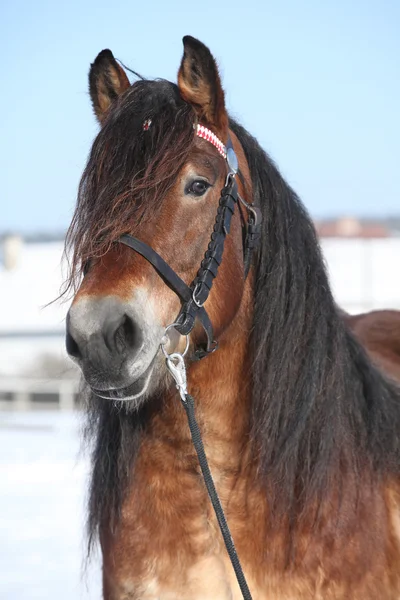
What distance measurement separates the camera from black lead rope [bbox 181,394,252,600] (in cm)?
243

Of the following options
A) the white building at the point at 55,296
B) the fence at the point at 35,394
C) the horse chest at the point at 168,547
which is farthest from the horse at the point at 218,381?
the white building at the point at 55,296

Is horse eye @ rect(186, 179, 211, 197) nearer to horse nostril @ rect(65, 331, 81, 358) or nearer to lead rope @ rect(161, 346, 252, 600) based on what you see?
lead rope @ rect(161, 346, 252, 600)

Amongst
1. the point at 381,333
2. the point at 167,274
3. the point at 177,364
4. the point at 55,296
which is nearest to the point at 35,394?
the point at 55,296

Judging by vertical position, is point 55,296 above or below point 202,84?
below

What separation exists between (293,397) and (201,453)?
0.40m

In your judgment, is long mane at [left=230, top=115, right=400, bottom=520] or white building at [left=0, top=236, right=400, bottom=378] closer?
long mane at [left=230, top=115, right=400, bottom=520]

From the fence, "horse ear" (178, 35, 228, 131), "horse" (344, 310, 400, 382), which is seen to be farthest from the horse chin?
the fence

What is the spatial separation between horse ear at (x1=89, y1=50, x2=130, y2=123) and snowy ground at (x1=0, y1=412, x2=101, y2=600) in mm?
1462

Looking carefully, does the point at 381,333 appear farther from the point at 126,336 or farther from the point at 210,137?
the point at 126,336

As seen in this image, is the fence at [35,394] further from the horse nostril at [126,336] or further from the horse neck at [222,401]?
the horse nostril at [126,336]

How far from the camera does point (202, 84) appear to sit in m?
2.56

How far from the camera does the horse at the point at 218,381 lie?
2391mm

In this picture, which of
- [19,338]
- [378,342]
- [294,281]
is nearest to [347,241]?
[19,338]

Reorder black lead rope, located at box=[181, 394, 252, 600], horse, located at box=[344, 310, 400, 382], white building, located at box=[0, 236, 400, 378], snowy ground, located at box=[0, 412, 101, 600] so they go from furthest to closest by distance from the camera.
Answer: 1. white building, located at box=[0, 236, 400, 378]
2. snowy ground, located at box=[0, 412, 101, 600]
3. horse, located at box=[344, 310, 400, 382]
4. black lead rope, located at box=[181, 394, 252, 600]
